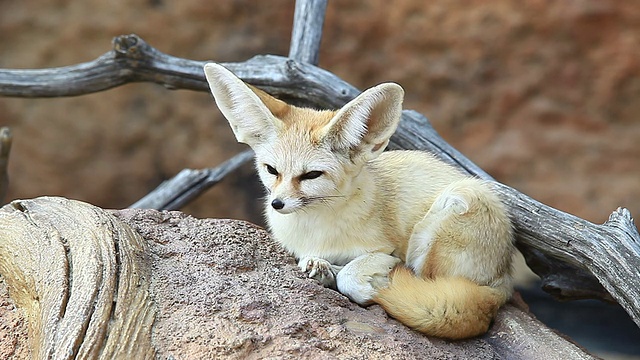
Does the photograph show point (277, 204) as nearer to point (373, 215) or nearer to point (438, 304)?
point (373, 215)

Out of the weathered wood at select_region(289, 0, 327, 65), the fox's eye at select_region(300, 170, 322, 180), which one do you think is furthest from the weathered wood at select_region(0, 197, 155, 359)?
the weathered wood at select_region(289, 0, 327, 65)

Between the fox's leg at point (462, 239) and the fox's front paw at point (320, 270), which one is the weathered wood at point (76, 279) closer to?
the fox's front paw at point (320, 270)

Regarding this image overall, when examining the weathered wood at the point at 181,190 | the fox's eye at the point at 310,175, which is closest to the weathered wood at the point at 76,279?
the fox's eye at the point at 310,175

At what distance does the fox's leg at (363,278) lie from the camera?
270 cm

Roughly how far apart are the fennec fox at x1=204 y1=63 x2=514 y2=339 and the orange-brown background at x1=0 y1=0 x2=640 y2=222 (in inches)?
104

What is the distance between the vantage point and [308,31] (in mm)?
4090

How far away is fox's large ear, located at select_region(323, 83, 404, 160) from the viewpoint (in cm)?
263

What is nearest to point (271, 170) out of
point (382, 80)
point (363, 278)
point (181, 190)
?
point (363, 278)

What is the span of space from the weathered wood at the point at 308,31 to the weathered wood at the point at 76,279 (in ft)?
5.44

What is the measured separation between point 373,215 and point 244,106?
0.65 meters

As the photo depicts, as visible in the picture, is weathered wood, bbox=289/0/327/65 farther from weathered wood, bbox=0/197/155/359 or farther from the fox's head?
weathered wood, bbox=0/197/155/359

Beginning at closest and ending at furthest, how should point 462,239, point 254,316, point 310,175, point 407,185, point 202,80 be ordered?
point 254,316
point 310,175
point 462,239
point 407,185
point 202,80

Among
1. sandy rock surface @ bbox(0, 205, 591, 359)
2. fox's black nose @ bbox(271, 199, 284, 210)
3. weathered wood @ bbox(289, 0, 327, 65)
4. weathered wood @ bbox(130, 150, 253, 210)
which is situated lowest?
weathered wood @ bbox(130, 150, 253, 210)

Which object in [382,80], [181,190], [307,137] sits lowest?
[181,190]
